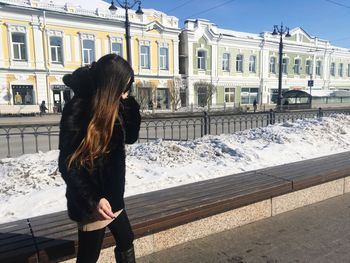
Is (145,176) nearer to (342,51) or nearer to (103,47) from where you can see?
(103,47)

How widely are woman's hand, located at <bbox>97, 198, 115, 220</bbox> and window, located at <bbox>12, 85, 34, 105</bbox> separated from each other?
29151 millimetres

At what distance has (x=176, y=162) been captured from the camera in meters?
5.54

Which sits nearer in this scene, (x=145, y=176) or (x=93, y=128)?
(x=93, y=128)

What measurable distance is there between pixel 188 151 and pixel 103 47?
2837cm

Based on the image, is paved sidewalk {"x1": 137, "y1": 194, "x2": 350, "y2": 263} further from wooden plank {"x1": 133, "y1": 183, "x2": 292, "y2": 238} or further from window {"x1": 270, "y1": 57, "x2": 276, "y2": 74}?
window {"x1": 270, "y1": 57, "x2": 276, "y2": 74}

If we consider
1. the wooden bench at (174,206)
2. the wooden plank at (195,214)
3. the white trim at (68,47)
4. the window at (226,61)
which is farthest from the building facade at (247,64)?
the wooden plank at (195,214)

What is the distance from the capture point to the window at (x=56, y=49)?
2952 centimetres

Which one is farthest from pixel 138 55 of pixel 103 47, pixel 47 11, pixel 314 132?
pixel 314 132

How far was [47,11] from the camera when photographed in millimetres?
28344

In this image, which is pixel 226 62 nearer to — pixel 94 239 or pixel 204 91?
pixel 204 91

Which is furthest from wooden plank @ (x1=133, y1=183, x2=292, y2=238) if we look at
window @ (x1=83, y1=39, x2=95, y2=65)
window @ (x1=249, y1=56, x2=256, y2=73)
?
window @ (x1=249, y1=56, x2=256, y2=73)

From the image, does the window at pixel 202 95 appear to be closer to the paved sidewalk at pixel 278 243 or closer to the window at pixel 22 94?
the window at pixel 22 94

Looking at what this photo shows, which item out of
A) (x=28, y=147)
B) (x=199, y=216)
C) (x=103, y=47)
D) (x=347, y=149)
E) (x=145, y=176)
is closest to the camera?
(x=199, y=216)

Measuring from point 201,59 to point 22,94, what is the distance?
19979 millimetres
